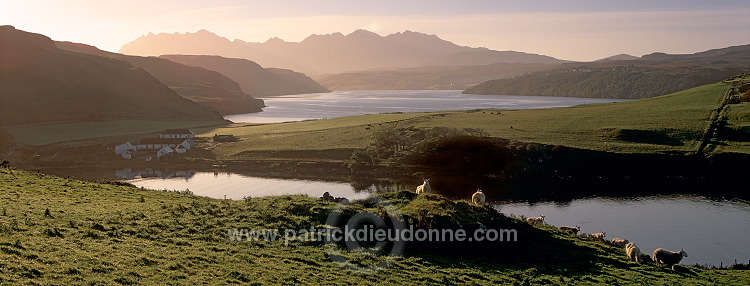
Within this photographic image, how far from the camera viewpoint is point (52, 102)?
16200 centimetres

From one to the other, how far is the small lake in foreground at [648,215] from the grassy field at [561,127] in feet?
71.1

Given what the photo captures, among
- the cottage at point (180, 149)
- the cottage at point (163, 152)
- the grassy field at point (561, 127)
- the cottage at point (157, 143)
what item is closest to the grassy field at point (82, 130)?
the grassy field at point (561, 127)

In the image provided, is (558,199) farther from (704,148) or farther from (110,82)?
(110,82)

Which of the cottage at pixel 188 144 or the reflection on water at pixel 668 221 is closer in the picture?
the reflection on water at pixel 668 221

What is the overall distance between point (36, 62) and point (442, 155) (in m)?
169

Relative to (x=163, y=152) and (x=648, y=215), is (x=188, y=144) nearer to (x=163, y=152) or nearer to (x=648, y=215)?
(x=163, y=152)

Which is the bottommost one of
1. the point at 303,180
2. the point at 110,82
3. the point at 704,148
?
the point at 303,180

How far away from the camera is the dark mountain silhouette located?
154125 millimetres

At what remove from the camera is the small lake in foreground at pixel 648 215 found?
41.7 meters

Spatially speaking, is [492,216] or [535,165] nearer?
[492,216]

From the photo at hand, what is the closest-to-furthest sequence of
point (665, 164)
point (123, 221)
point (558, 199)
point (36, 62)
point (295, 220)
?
point (123, 221) < point (295, 220) < point (558, 199) < point (665, 164) < point (36, 62)

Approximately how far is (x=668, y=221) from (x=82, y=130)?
134m

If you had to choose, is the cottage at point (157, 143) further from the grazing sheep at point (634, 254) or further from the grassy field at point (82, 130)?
the grazing sheep at point (634, 254)

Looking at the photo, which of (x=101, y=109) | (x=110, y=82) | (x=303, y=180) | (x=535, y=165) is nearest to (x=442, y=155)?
(x=535, y=165)
